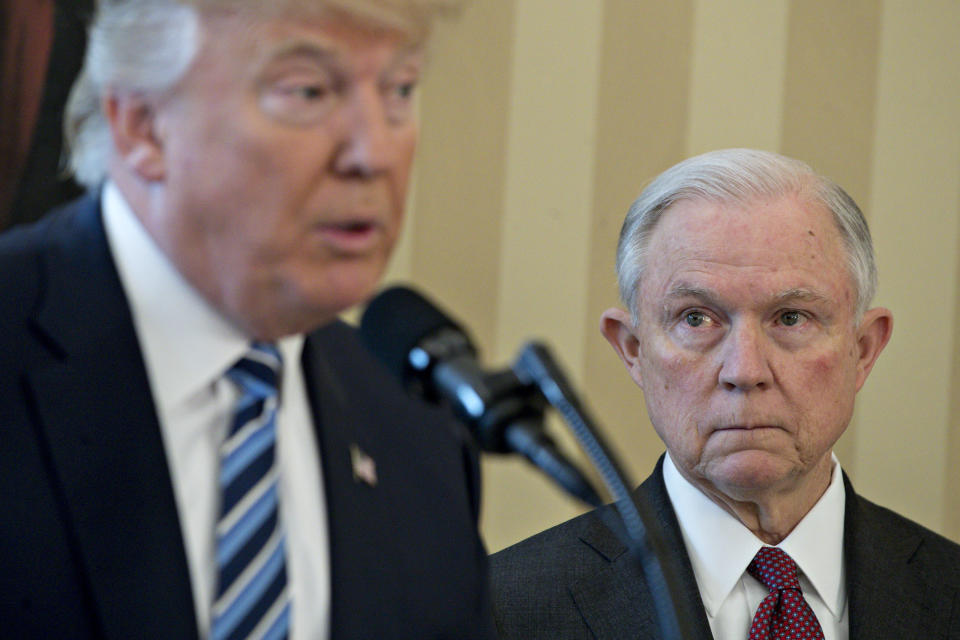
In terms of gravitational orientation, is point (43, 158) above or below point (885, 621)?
above

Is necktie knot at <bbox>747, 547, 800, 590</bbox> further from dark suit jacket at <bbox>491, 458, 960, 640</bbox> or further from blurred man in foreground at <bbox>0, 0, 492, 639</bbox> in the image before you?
blurred man in foreground at <bbox>0, 0, 492, 639</bbox>

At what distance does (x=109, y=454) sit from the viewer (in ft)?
3.20

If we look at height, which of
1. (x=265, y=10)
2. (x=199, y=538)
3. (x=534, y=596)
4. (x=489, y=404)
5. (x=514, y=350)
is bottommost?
(x=534, y=596)

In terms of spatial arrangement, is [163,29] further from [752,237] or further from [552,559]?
[552,559]

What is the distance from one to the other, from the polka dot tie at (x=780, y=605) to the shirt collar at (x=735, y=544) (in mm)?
19

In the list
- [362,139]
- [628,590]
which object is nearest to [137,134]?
[362,139]

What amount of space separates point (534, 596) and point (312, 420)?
728 mm

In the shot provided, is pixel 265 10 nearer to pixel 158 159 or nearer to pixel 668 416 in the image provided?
pixel 158 159

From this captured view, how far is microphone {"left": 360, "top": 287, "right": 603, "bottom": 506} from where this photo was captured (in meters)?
0.95

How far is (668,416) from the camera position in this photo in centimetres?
173

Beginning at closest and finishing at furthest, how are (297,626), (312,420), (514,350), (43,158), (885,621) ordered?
(297,626) → (312,420) → (885,621) → (43,158) → (514,350)

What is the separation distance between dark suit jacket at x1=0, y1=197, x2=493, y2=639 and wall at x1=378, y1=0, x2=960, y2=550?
1360 millimetres

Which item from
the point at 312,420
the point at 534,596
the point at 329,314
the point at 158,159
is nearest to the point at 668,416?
the point at 534,596

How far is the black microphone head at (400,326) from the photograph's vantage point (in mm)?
1033
